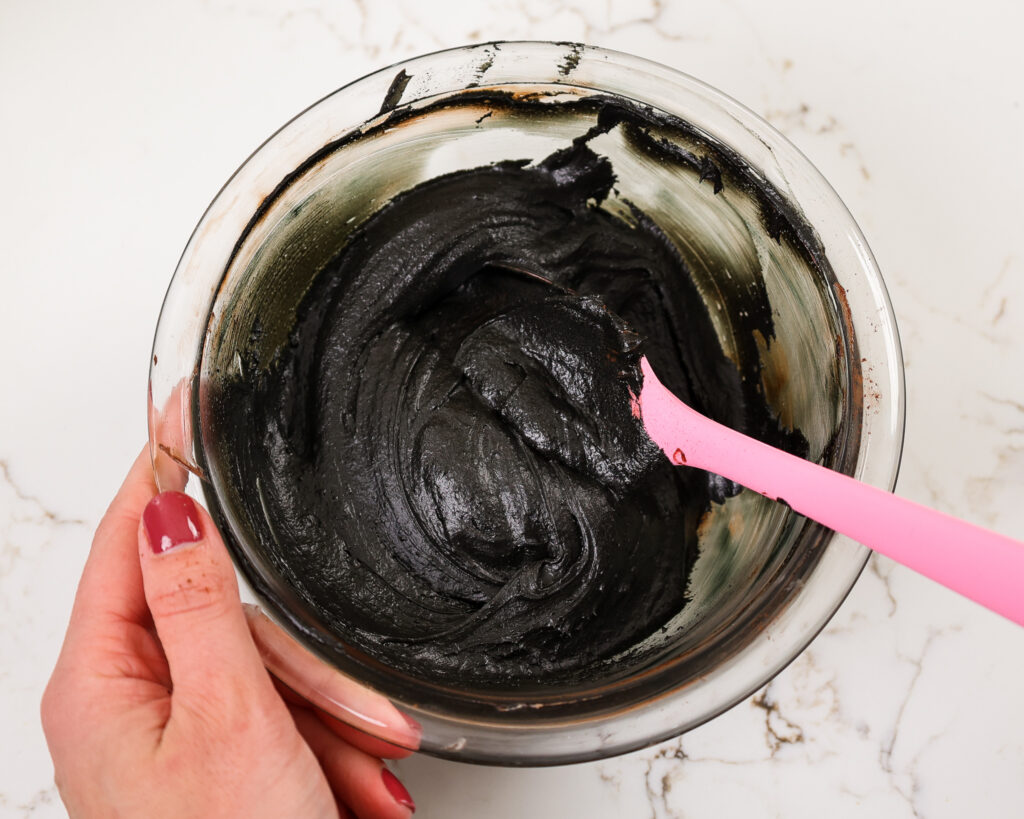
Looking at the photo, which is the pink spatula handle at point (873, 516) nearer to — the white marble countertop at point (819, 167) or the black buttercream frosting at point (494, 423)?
the black buttercream frosting at point (494, 423)

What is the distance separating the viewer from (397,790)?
133cm

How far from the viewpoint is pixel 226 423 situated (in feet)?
4.06

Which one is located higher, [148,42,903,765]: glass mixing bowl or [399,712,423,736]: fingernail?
[148,42,903,765]: glass mixing bowl

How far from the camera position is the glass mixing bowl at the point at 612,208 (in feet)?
3.42

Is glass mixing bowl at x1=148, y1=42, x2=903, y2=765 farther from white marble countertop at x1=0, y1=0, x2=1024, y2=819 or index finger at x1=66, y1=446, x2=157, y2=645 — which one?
white marble countertop at x1=0, y1=0, x2=1024, y2=819

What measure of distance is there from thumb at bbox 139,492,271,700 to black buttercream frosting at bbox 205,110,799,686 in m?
0.20

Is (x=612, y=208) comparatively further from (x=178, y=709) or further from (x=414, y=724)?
(x=178, y=709)

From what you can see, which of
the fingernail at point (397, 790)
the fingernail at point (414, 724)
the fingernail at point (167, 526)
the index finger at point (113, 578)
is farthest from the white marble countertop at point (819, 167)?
the fingernail at point (167, 526)

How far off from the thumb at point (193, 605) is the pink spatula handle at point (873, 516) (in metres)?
0.74

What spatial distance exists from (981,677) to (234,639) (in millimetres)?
1423

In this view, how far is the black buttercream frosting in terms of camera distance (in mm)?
1282

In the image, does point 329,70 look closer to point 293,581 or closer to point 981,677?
point 293,581

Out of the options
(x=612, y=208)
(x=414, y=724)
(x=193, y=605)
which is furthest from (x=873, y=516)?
(x=193, y=605)

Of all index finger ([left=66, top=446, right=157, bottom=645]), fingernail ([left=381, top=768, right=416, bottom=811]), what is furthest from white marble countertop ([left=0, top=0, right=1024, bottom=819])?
index finger ([left=66, top=446, right=157, bottom=645])
